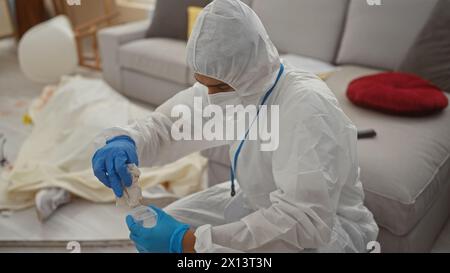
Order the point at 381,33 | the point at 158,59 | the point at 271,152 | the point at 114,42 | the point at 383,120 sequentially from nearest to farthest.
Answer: the point at 271,152 → the point at 383,120 → the point at 381,33 → the point at 158,59 → the point at 114,42

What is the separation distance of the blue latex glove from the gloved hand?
0.27 ft

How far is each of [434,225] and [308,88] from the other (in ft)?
2.18

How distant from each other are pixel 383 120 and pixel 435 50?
1.11 ft

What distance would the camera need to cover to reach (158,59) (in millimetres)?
2090

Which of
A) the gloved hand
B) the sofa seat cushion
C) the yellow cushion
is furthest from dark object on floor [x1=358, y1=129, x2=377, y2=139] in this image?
the yellow cushion

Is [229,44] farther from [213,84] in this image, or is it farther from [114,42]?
[114,42]

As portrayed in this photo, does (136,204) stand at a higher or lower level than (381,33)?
lower

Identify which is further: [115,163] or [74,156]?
[74,156]

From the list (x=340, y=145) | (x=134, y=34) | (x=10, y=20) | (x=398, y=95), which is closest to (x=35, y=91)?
(x=134, y=34)

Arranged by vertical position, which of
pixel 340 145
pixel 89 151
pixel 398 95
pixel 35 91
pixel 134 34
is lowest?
pixel 35 91

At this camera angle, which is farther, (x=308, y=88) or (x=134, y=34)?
(x=134, y=34)

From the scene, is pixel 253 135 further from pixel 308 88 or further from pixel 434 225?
pixel 434 225

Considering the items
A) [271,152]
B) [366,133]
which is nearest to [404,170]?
[366,133]

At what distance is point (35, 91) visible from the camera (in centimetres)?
260
